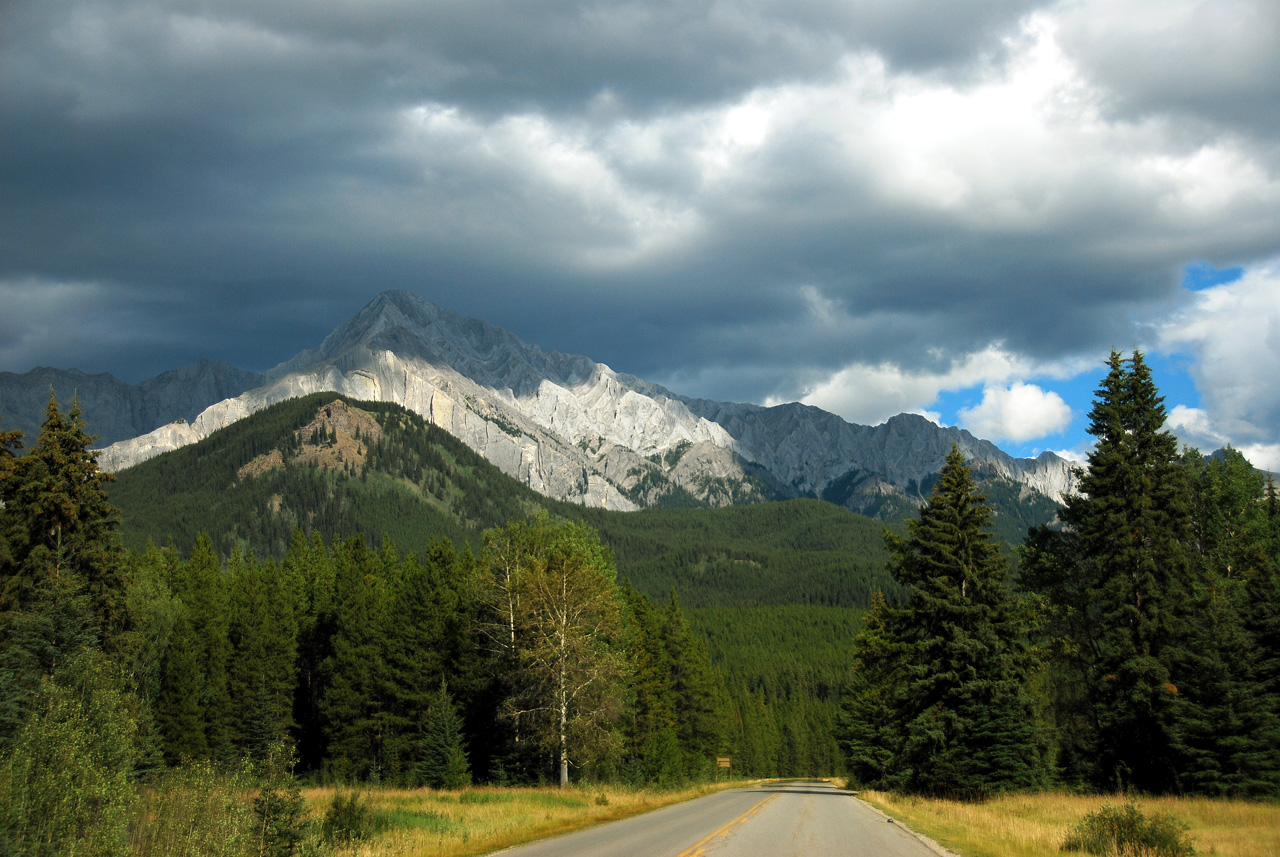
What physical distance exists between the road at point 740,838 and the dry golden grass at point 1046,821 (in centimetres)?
135

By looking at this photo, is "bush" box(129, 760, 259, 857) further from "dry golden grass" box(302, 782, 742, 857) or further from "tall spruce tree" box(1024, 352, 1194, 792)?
"tall spruce tree" box(1024, 352, 1194, 792)

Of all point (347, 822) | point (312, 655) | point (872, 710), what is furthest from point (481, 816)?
point (312, 655)

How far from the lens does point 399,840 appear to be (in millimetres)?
17484

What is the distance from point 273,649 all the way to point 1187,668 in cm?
5330

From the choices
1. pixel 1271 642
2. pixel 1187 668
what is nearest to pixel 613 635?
pixel 1187 668

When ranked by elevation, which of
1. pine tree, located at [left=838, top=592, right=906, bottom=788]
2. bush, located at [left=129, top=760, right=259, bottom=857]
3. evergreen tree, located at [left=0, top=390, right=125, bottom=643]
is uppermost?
evergreen tree, located at [left=0, top=390, right=125, bottom=643]

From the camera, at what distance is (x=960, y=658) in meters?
32.2

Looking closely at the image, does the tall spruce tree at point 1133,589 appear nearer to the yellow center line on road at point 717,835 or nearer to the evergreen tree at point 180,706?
the yellow center line on road at point 717,835

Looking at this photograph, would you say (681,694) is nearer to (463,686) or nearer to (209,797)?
(463,686)

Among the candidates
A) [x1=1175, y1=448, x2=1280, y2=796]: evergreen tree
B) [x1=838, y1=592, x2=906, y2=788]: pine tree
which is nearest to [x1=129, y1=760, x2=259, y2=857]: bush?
[x1=1175, y1=448, x2=1280, y2=796]: evergreen tree

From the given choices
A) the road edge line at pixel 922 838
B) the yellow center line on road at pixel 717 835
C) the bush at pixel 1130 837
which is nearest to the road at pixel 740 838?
the yellow center line on road at pixel 717 835

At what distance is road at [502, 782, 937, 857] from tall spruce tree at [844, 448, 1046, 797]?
6.27 metres

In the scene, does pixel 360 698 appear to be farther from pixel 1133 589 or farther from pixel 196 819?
pixel 1133 589

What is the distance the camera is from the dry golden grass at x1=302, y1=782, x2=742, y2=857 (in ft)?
56.4
